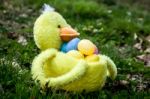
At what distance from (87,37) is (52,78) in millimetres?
2927

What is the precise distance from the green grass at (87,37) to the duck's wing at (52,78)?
81 mm

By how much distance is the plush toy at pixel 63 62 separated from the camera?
4.16 meters

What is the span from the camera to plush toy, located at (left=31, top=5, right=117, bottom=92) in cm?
416

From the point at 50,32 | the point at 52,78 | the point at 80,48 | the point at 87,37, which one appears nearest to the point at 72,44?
the point at 80,48

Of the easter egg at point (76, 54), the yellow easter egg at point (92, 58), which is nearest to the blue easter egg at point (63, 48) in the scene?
the easter egg at point (76, 54)

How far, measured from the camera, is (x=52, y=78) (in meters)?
4.19

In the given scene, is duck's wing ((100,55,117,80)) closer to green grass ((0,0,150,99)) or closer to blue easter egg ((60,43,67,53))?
green grass ((0,0,150,99))

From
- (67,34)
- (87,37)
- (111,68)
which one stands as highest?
(87,37)

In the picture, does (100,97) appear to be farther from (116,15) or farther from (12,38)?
(116,15)

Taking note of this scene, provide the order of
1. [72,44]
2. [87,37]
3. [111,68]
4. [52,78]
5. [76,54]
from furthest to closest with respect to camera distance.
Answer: [87,37]
[111,68]
[72,44]
[76,54]
[52,78]

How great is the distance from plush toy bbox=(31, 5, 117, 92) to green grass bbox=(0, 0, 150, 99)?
0.10 meters

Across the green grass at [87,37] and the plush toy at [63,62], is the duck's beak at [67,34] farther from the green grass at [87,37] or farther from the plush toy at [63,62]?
the green grass at [87,37]

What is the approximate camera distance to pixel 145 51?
23.1 feet

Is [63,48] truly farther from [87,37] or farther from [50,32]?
[87,37]
